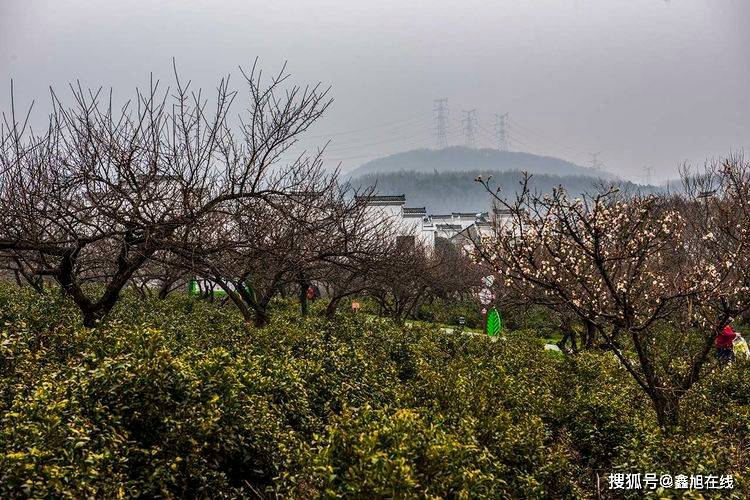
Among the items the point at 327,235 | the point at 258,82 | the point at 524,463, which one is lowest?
the point at 524,463

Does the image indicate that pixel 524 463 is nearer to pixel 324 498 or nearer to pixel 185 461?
pixel 324 498

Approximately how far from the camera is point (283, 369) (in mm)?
5605

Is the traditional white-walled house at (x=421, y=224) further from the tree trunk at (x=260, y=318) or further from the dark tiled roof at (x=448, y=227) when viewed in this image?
the tree trunk at (x=260, y=318)

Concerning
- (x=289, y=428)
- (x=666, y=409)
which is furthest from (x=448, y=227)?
(x=289, y=428)

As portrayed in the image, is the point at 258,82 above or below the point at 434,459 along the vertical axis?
above

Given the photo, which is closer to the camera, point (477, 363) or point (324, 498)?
point (324, 498)

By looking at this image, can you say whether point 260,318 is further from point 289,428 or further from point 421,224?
point 421,224

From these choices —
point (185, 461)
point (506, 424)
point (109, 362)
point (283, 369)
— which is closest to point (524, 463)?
point (506, 424)

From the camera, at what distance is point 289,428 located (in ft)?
16.1

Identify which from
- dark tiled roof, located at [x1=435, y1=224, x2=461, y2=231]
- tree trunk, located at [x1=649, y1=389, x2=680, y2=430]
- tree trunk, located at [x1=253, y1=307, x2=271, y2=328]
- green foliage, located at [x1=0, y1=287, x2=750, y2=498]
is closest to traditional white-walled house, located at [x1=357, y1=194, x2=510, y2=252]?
dark tiled roof, located at [x1=435, y1=224, x2=461, y2=231]

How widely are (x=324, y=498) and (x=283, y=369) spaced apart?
2561 mm

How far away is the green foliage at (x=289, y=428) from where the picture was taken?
3275 mm

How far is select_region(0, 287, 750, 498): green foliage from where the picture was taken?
3.28 m

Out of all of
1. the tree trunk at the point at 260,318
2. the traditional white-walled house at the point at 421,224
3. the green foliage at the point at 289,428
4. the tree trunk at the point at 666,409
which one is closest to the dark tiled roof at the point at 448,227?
the traditional white-walled house at the point at 421,224
